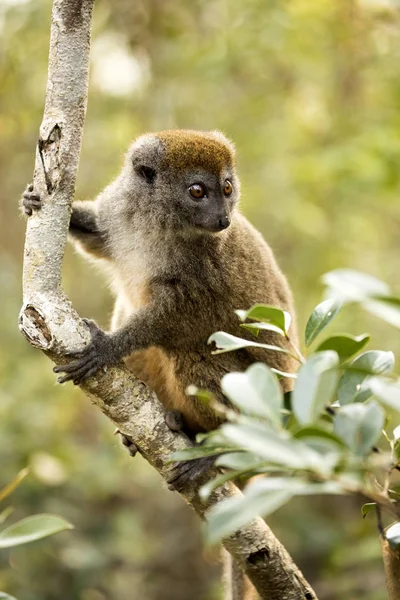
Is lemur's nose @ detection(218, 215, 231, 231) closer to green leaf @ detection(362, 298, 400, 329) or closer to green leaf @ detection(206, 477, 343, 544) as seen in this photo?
green leaf @ detection(362, 298, 400, 329)

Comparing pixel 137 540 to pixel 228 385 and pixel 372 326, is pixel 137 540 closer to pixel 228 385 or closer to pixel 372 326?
pixel 372 326

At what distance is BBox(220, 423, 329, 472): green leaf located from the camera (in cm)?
131

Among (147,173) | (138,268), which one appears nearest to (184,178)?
(147,173)

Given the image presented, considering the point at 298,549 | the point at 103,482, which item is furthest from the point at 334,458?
the point at 298,549

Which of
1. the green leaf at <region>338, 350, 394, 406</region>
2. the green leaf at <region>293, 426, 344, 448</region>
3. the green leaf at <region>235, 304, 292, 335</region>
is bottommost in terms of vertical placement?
the green leaf at <region>293, 426, 344, 448</region>

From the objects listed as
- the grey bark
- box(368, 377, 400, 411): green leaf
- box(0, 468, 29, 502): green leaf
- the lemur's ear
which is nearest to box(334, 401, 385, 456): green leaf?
box(368, 377, 400, 411): green leaf

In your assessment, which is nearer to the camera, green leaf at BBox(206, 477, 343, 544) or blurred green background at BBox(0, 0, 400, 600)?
green leaf at BBox(206, 477, 343, 544)

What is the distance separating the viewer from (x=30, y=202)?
126 inches

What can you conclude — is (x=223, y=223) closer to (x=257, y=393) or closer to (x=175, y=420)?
(x=175, y=420)

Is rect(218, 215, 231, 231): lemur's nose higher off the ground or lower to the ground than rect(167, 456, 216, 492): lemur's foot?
higher

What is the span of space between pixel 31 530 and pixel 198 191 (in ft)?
7.11

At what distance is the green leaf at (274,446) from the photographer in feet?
4.29

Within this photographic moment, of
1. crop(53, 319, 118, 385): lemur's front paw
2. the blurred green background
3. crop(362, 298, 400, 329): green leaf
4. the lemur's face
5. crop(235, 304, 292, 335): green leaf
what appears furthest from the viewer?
the blurred green background

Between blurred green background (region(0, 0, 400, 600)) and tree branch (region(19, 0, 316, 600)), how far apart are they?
2.70 metres
